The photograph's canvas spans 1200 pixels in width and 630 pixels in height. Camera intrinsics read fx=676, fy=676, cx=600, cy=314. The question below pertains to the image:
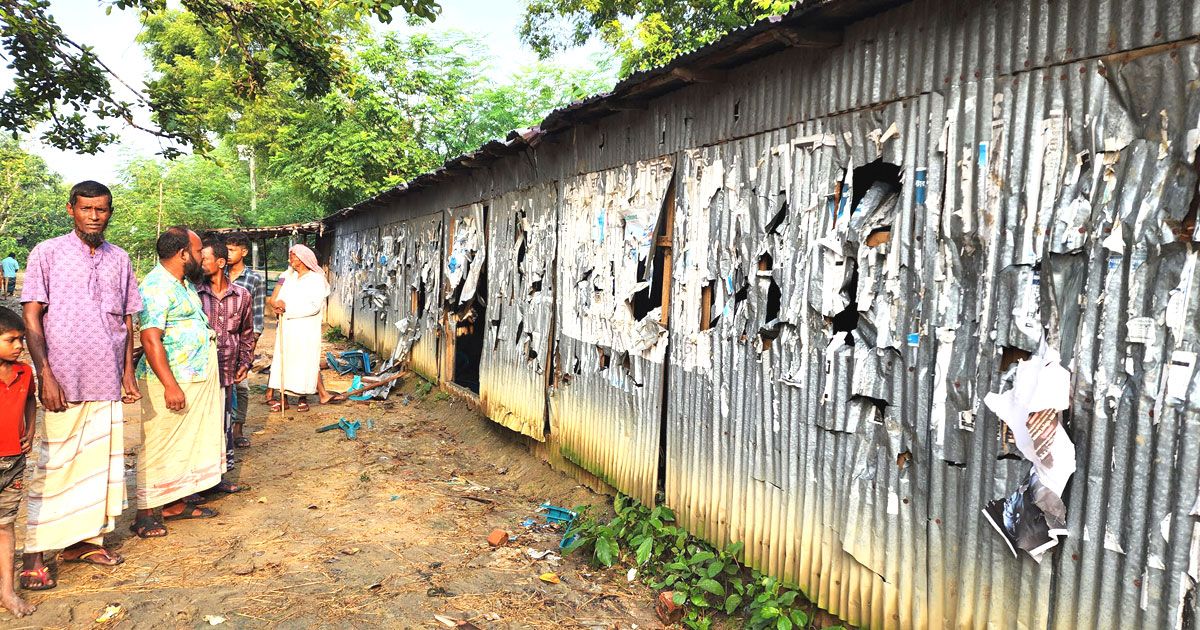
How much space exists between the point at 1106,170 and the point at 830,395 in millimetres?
1464

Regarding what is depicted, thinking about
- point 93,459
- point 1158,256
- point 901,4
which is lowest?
point 93,459

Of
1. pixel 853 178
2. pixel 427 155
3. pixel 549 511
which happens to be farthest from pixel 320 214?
pixel 853 178

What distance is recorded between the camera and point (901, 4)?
9.77 ft

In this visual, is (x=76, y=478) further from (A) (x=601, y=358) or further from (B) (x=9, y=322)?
(A) (x=601, y=358)

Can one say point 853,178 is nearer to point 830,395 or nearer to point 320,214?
point 830,395

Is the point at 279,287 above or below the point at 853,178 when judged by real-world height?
below

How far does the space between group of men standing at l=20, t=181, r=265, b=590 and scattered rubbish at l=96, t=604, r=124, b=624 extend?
51 cm

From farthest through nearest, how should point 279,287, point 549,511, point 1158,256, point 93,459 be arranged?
point 279,287
point 549,511
point 93,459
point 1158,256

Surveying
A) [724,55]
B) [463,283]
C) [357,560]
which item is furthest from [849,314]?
[463,283]

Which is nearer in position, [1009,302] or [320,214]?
[1009,302]

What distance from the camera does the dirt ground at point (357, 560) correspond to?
12.1 ft

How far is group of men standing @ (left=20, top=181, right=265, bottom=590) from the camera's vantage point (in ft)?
12.4

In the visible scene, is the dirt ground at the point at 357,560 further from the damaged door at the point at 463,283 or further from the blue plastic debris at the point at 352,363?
the blue plastic debris at the point at 352,363

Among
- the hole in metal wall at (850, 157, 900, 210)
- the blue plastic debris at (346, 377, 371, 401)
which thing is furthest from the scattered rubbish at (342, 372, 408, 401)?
the hole in metal wall at (850, 157, 900, 210)
